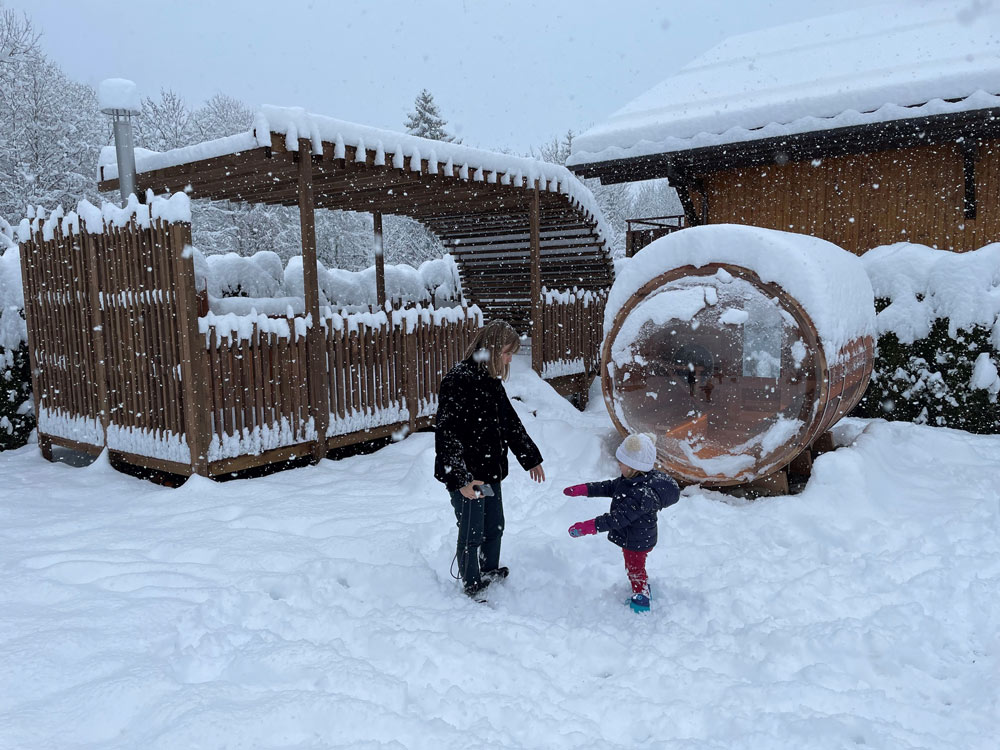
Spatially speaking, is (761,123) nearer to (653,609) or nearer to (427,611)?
(653,609)

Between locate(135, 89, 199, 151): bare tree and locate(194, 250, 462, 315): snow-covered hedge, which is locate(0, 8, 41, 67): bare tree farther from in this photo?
locate(194, 250, 462, 315): snow-covered hedge

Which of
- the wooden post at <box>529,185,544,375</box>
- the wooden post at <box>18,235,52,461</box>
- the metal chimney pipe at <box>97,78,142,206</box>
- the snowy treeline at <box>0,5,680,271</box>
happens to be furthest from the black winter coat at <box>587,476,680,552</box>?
the snowy treeline at <box>0,5,680,271</box>

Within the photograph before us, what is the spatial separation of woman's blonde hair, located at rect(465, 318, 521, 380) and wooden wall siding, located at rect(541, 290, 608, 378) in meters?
5.92

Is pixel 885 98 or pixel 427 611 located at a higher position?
pixel 885 98

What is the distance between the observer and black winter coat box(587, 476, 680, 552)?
3.67m

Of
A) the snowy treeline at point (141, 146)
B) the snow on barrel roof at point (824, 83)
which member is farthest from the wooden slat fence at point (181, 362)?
the snowy treeline at point (141, 146)

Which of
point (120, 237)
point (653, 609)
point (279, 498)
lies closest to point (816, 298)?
point (653, 609)

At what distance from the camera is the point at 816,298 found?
500 centimetres

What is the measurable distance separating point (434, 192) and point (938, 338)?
6660 mm

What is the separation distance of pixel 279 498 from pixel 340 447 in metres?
1.75

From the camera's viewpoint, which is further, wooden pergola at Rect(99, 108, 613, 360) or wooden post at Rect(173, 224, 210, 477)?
wooden pergola at Rect(99, 108, 613, 360)

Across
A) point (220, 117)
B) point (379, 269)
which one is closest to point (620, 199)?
point (220, 117)

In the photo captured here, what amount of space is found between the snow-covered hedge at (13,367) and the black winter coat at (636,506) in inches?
289

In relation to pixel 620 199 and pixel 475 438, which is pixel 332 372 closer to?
pixel 475 438
